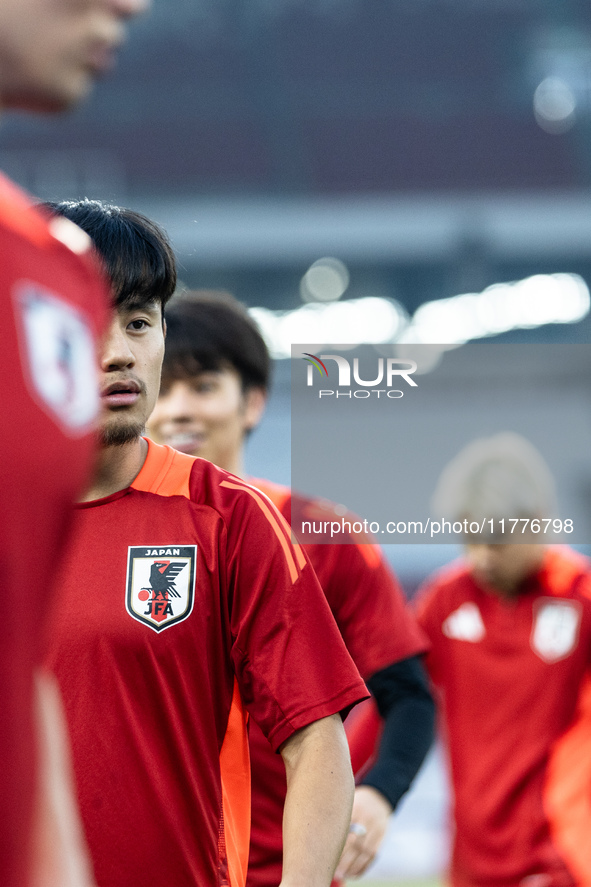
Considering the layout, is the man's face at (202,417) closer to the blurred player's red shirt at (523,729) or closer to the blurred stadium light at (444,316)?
the blurred player's red shirt at (523,729)

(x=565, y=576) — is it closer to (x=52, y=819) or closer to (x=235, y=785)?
(x=235, y=785)

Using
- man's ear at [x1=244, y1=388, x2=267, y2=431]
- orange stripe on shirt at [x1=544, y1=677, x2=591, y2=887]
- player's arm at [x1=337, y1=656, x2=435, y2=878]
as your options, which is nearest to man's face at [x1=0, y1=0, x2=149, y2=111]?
player's arm at [x1=337, y1=656, x2=435, y2=878]

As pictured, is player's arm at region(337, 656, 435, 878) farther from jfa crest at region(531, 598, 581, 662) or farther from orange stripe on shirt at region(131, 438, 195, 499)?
jfa crest at region(531, 598, 581, 662)

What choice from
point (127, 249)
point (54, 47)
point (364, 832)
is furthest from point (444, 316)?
point (54, 47)

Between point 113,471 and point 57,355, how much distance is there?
1002mm

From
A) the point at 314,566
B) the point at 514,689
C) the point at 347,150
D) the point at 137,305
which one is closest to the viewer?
the point at 137,305

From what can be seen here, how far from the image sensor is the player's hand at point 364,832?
2.04 meters

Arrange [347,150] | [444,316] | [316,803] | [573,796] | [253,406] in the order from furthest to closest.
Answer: [347,150] → [444,316] → [573,796] → [253,406] → [316,803]

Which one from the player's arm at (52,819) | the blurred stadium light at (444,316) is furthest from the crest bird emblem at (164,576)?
the blurred stadium light at (444,316)

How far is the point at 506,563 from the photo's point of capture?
345 centimetres

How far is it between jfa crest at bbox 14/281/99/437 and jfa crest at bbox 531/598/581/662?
288cm

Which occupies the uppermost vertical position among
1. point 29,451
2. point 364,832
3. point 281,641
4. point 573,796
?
point 29,451

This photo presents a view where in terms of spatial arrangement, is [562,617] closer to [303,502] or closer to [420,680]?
[420,680]

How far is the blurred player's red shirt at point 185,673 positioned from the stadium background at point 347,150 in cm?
1358
